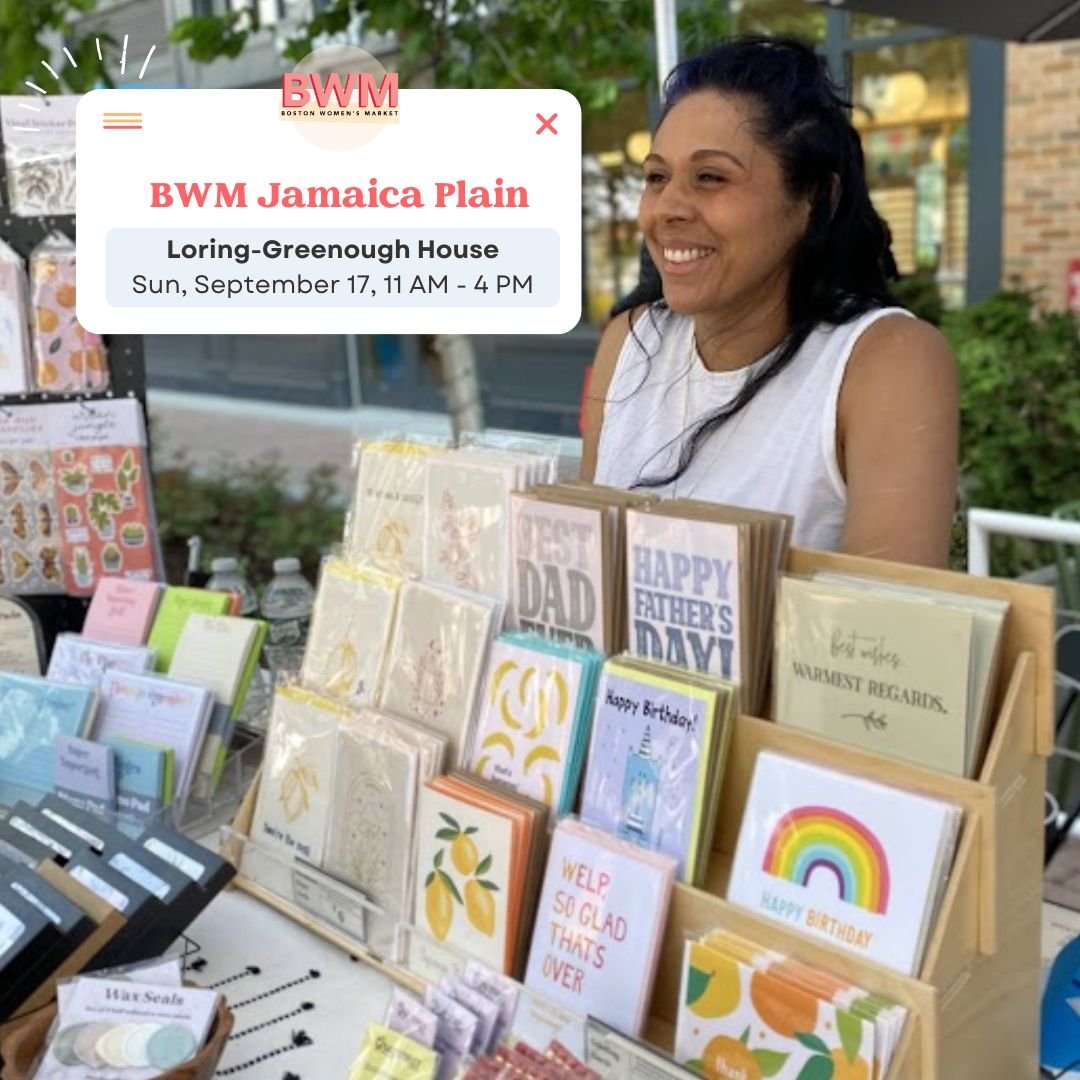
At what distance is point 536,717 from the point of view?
115 centimetres

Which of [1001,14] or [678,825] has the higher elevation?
[1001,14]

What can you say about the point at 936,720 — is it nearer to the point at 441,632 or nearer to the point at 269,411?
the point at 441,632

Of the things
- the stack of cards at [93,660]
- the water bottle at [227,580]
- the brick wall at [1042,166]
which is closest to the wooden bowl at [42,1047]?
the stack of cards at [93,660]

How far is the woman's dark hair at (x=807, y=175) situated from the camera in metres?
1.31

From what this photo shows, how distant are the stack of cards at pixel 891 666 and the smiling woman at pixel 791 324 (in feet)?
0.91

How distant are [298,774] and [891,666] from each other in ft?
2.44

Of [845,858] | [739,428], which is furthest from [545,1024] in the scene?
[739,428]

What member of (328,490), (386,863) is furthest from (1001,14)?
(328,490)

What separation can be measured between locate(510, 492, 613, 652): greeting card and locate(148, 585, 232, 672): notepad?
0.66 metres

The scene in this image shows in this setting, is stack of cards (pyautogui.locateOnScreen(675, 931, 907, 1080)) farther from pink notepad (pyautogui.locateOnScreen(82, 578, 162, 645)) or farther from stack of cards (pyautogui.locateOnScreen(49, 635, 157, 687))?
pink notepad (pyautogui.locateOnScreen(82, 578, 162, 645))

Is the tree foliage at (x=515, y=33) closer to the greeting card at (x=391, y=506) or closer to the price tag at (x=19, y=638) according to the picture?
the price tag at (x=19, y=638)

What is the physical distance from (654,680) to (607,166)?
19.9 ft

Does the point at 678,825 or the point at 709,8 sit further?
the point at 709,8

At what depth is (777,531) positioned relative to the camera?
40.9 inches
